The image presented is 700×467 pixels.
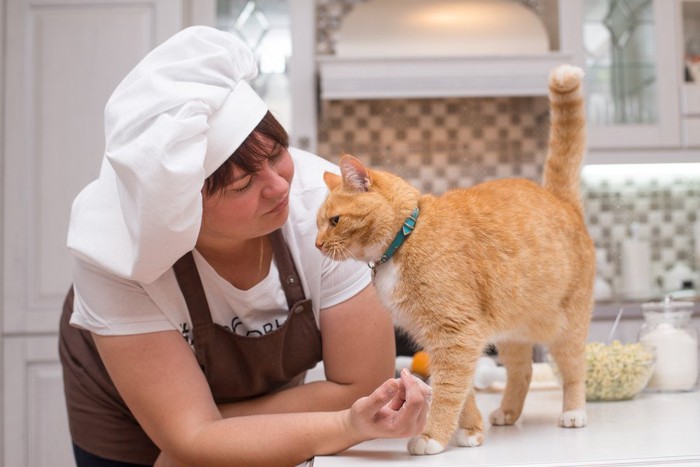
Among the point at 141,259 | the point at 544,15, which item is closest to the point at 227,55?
the point at 141,259

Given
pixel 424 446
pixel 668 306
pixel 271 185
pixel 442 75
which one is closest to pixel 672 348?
pixel 668 306

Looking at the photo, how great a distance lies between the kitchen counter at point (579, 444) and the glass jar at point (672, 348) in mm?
147

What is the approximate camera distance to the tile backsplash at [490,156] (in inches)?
131

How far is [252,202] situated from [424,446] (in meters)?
0.37

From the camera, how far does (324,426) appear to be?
88cm

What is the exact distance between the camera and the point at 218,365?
3.60 feet

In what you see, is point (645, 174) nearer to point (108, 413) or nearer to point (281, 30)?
point (281, 30)

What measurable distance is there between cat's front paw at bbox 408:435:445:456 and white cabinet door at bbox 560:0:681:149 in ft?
7.95

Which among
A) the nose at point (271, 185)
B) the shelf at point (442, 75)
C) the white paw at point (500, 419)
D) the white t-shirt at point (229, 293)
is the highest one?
the shelf at point (442, 75)

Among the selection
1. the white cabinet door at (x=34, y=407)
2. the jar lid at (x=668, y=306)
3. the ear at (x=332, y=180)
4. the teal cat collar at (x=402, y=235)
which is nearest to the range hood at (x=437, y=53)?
the white cabinet door at (x=34, y=407)

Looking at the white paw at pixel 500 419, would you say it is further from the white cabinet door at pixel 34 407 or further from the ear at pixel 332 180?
the white cabinet door at pixel 34 407

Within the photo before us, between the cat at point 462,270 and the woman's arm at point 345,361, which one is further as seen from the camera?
the woman's arm at point 345,361

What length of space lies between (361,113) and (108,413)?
2238 mm

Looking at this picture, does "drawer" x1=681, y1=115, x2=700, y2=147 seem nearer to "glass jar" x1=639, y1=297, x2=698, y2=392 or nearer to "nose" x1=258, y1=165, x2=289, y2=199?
"glass jar" x1=639, y1=297, x2=698, y2=392
